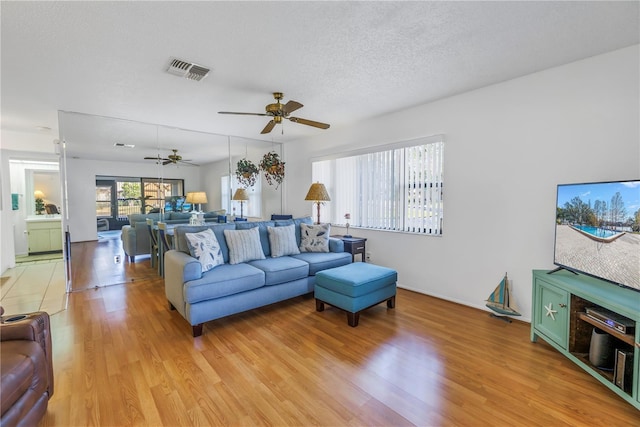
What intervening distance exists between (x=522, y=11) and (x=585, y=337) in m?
2.38

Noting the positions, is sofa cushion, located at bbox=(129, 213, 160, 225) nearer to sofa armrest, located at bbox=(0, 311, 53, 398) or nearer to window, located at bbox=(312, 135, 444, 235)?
window, located at bbox=(312, 135, 444, 235)

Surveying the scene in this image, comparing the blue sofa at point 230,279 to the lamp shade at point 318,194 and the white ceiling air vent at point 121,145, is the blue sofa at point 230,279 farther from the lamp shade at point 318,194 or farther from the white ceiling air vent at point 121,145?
the white ceiling air vent at point 121,145

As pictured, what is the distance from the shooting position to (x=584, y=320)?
6.54 feet

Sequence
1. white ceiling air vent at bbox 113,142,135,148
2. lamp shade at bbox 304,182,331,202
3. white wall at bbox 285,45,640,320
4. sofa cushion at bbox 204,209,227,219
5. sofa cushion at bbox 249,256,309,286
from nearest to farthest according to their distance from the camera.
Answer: white wall at bbox 285,45,640,320 < sofa cushion at bbox 249,256,309,286 < lamp shade at bbox 304,182,331,202 < white ceiling air vent at bbox 113,142,135,148 < sofa cushion at bbox 204,209,227,219

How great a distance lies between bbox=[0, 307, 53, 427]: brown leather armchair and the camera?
1.25 meters

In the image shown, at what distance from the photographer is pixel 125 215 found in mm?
4871

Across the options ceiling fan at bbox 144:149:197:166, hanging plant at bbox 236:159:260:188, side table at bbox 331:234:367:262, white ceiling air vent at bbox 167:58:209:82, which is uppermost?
white ceiling air vent at bbox 167:58:209:82

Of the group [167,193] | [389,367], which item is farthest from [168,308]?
[389,367]

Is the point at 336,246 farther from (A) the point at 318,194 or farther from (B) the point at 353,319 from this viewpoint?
(B) the point at 353,319

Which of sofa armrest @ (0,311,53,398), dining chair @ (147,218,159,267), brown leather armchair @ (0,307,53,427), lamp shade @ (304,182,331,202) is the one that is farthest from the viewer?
dining chair @ (147,218,159,267)

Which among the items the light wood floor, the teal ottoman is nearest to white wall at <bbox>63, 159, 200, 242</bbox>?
the light wood floor

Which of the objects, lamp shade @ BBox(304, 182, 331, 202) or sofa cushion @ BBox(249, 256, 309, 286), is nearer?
sofa cushion @ BBox(249, 256, 309, 286)

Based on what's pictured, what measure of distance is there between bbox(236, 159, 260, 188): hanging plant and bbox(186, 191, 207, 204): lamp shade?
2.41 feet

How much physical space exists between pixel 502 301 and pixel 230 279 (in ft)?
9.48
